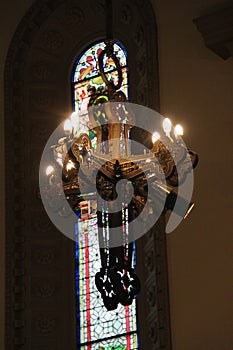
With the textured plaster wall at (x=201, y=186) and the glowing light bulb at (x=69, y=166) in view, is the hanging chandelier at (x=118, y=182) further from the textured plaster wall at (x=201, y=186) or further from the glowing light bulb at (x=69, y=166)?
the textured plaster wall at (x=201, y=186)

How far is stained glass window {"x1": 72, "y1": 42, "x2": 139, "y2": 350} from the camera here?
32.6ft

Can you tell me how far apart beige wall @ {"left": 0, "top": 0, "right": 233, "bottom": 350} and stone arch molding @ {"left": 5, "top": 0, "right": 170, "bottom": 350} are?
142 millimetres

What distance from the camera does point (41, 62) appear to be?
11.0 meters

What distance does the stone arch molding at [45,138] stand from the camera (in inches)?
393

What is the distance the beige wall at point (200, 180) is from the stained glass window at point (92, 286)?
743mm

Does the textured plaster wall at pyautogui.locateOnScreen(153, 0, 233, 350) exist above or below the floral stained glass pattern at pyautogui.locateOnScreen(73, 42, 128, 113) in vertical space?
below

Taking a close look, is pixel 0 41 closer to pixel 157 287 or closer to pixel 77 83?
pixel 77 83

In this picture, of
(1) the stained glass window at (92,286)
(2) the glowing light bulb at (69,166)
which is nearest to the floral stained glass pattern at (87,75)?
(1) the stained glass window at (92,286)

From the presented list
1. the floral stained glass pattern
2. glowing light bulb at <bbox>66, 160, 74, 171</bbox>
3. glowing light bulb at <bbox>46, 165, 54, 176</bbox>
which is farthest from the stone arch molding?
glowing light bulb at <bbox>66, 160, 74, 171</bbox>

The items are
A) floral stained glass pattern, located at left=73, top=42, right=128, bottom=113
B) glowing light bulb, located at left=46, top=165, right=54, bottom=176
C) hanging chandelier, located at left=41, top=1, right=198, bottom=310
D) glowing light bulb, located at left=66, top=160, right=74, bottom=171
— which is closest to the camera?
hanging chandelier, located at left=41, top=1, right=198, bottom=310

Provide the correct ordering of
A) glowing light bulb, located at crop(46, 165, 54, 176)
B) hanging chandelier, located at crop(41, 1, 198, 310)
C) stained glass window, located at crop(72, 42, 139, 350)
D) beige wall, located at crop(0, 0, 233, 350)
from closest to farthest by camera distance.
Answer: hanging chandelier, located at crop(41, 1, 198, 310) → glowing light bulb, located at crop(46, 165, 54, 176) → beige wall, located at crop(0, 0, 233, 350) → stained glass window, located at crop(72, 42, 139, 350)

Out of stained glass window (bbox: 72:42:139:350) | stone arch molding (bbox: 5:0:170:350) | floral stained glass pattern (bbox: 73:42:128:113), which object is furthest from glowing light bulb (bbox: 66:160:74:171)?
floral stained glass pattern (bbox: 73:42:128:113)

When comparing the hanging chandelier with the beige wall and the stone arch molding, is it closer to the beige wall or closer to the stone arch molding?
the beige wall

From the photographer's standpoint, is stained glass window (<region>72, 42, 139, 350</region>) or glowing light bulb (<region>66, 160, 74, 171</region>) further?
stained glass window (<region>72, 42, 139, 350</region>)
